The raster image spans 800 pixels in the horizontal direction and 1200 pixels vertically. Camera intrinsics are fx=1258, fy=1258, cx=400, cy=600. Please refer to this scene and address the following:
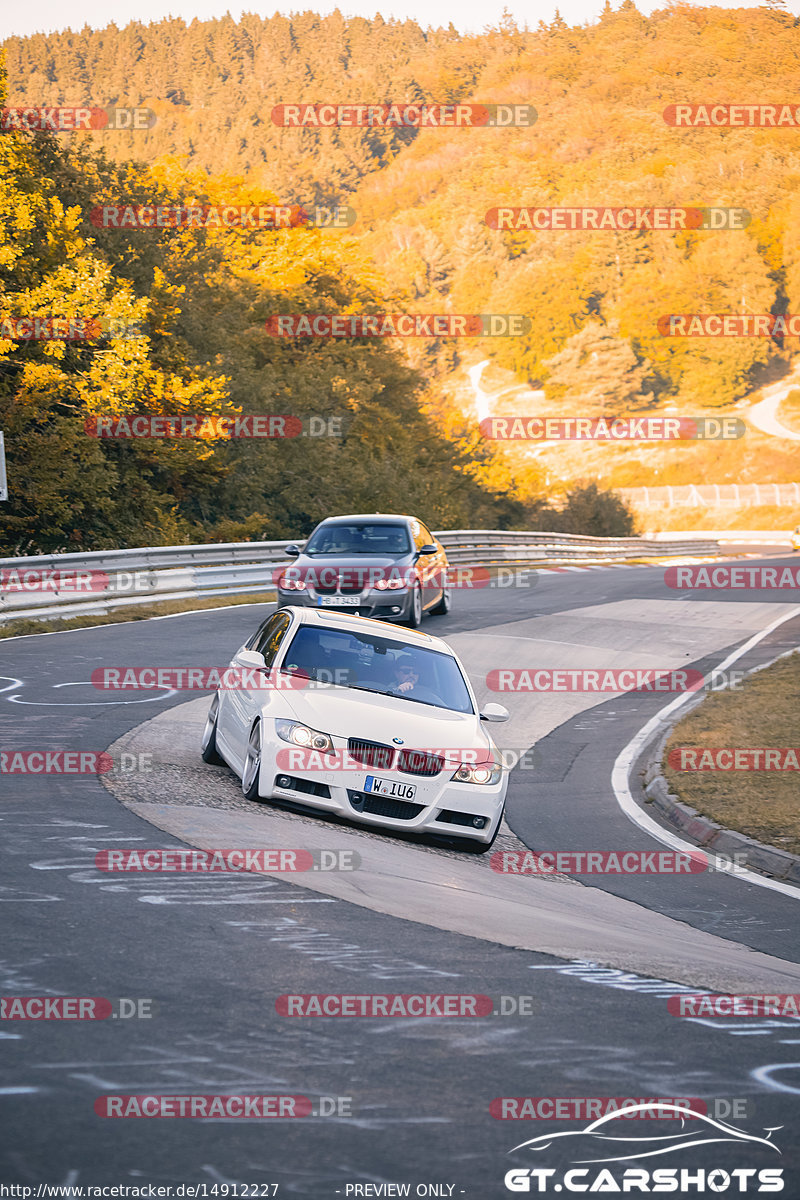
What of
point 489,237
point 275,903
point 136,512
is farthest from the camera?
point 489,237

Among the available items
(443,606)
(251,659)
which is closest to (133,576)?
(443,606)

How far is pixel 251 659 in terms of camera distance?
9922 millimetres

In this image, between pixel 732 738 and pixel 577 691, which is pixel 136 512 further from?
pixel 732 738

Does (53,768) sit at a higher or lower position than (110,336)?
lower

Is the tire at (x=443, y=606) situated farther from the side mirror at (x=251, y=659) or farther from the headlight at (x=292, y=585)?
the side mirror at (x=251, y=659)

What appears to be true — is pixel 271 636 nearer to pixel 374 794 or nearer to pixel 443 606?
pixel 374 794

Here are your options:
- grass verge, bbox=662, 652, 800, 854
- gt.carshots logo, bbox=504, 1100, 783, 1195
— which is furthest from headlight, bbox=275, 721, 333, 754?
gt.carshots logo, bbox=504, 1100, 783, 1195

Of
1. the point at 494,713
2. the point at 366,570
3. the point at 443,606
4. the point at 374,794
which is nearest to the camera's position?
the point at 374,794

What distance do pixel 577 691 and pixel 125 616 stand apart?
8419mm

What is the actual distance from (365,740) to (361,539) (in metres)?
12.0

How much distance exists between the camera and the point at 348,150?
7293 inches

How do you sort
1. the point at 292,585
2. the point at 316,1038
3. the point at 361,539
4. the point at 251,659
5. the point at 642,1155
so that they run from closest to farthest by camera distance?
the point at 642,1155 → the point at 316,1038 → the point at 251,659 → the point at 292,585 → the point at 361,539

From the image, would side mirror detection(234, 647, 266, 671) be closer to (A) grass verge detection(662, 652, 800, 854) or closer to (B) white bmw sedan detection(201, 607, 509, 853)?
(B) white bmw sedan detection(201, 607, 509, 853)

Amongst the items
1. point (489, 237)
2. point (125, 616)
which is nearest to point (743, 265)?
point (489, 237)
